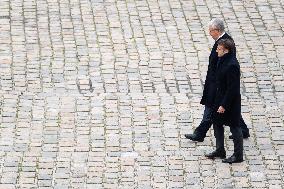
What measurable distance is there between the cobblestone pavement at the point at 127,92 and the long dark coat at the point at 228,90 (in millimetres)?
670

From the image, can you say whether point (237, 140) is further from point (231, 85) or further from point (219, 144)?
point (231, 85)

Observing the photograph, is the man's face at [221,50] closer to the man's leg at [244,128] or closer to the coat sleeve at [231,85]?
the coat sleeve at [231,85]

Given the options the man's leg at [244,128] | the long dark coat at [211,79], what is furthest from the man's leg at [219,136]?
the man's leg at [244,128]

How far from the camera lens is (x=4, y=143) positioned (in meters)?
10.7

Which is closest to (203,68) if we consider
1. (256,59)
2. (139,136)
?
(256,59)

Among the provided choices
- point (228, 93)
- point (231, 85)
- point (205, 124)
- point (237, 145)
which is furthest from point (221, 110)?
point (205, 124)

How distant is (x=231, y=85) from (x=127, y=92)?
2.50 metres

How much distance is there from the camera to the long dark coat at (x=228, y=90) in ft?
32.4

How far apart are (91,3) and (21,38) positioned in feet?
6.04

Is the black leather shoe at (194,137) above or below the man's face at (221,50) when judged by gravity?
below

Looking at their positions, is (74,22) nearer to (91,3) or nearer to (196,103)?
(91,3)

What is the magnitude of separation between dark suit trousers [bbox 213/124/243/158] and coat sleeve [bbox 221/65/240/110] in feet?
1.24

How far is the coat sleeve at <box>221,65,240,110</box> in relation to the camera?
9875 millimetres

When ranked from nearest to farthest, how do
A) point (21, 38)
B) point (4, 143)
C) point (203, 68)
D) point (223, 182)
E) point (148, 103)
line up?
point (223, 182), point (4, 143), point (148, 103), point (203, 68), point (21, 38)
